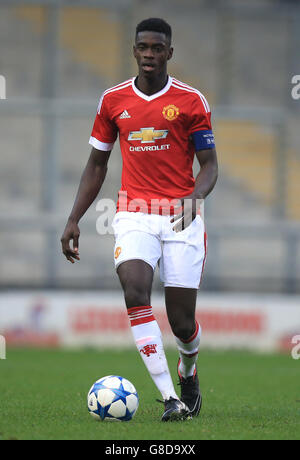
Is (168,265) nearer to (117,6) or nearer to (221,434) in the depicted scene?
(221,434)

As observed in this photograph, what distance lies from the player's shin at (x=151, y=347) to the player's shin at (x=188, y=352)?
516 millimetres

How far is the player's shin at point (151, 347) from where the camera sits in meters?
6.05

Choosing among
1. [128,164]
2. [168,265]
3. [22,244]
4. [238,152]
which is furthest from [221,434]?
[238,152]

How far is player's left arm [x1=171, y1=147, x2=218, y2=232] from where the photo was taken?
240 inches

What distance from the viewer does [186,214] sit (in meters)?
6.09

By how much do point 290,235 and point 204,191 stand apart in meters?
13.6

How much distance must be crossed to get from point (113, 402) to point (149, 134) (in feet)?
5.94

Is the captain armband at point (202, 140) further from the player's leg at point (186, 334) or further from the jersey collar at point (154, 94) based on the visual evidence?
the player's leg at point (186, 334)
